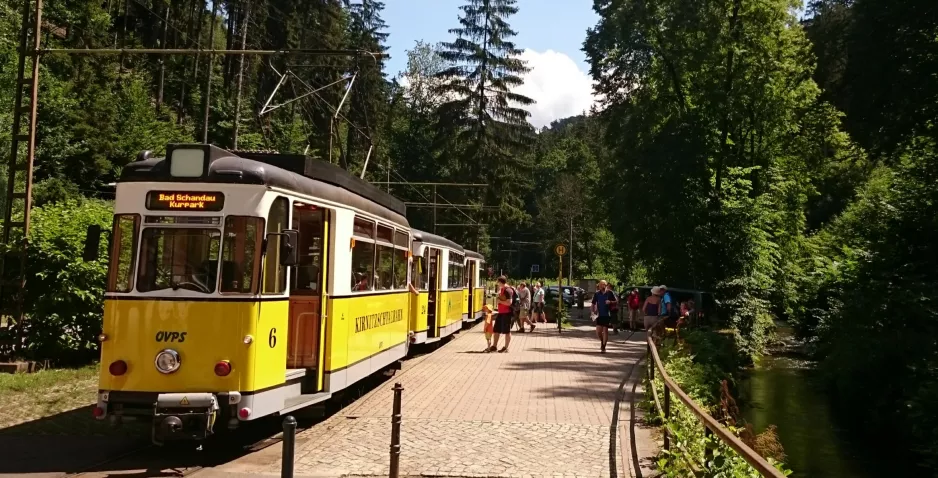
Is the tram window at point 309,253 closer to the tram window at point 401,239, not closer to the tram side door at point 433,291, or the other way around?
the tram window at point 401,239

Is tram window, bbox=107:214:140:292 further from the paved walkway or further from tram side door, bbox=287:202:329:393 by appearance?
the paved walkway

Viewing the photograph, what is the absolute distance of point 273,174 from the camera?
9188 millimetres

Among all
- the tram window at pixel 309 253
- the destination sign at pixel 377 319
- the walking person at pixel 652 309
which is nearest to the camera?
the tram window at pixel 309 253

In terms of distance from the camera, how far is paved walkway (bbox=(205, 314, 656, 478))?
8570mm

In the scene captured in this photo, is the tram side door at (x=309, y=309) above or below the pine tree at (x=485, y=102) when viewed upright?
below

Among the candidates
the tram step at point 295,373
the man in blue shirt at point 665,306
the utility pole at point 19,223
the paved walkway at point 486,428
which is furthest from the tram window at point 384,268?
the man in blue shirt at point 665,306

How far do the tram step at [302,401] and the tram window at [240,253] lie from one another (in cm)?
161

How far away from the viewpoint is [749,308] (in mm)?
25984

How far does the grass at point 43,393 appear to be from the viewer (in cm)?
1116

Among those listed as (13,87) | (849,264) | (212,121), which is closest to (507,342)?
(849,264)

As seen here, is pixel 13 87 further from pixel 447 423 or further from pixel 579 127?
pixel 579 127

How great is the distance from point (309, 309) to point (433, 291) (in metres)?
12.1

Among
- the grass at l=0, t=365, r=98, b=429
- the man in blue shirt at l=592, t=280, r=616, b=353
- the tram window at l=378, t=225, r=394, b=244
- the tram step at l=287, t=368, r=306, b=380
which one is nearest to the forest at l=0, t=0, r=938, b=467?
the grass at l=0, t=365, r=98, b=429

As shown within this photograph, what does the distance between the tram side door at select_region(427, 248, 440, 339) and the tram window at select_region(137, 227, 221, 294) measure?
13.4 metres
